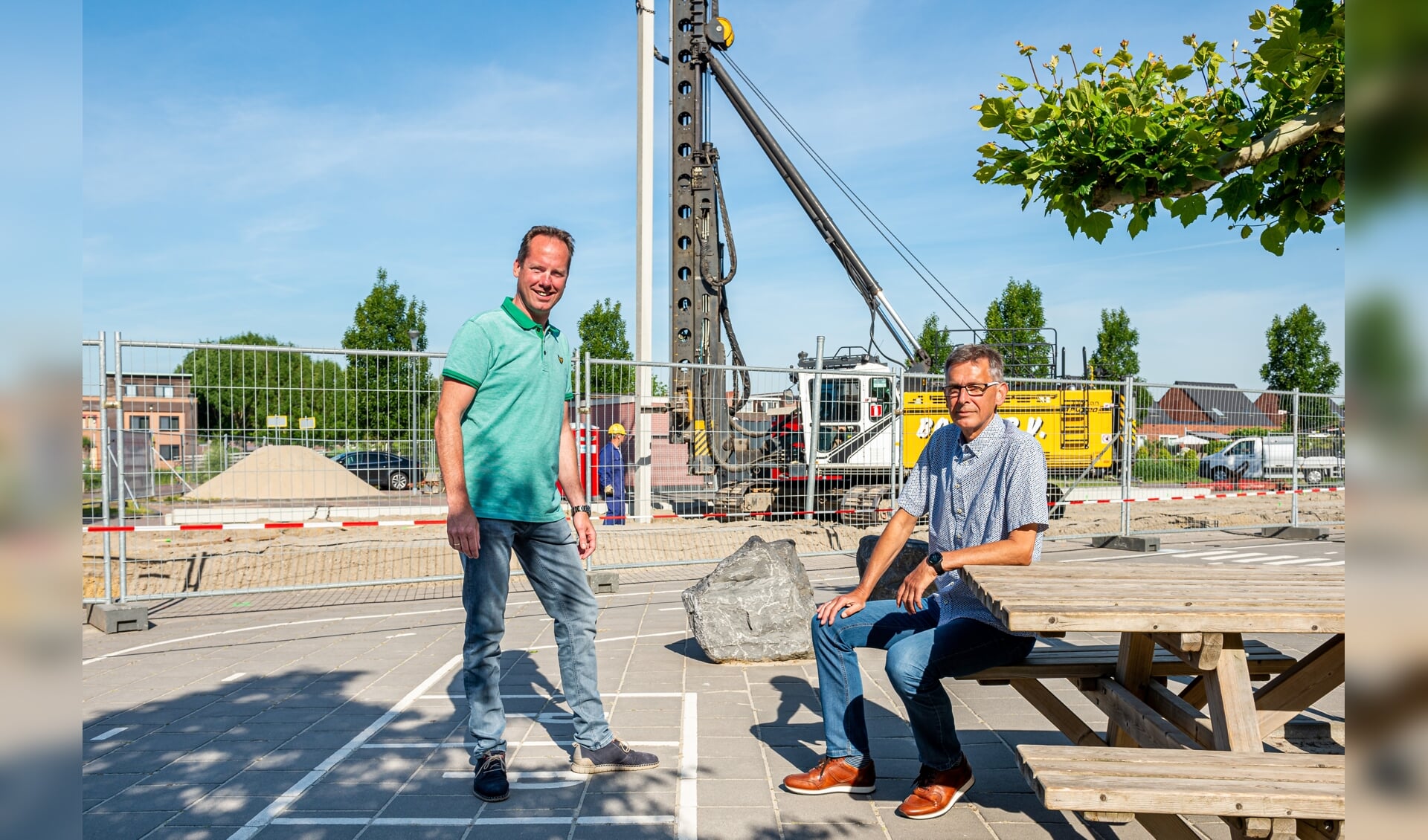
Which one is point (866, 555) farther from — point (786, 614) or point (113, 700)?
point (113, 700)

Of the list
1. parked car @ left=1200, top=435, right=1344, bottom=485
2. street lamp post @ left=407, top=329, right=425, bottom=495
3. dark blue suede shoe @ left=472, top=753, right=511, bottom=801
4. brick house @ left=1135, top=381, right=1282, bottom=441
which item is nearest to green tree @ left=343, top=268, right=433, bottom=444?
street lamp post @ left=407, top=329, right=425, bottom=495

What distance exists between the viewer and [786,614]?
6285 millimetres

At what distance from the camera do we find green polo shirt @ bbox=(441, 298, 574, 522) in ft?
13.1

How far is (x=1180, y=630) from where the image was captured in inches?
108

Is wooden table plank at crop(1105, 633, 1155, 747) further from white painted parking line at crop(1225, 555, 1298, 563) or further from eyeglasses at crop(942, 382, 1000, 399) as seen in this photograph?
white painted parking line at crop(1225, 555, 1298, 563)

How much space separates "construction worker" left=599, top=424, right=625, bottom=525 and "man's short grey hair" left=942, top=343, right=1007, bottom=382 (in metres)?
6.97

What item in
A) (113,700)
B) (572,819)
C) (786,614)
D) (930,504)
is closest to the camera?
(572,819)

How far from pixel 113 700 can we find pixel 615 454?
20.4ft

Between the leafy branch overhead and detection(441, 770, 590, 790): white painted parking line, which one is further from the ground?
the leafy branch overhead

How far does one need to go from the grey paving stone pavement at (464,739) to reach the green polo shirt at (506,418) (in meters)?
1.23

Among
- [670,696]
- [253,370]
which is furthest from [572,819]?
[253,370]

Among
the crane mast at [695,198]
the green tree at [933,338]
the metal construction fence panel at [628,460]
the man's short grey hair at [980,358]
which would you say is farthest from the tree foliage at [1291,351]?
the man's short grey hair at [980,358]

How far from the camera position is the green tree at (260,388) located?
7.89 metres
